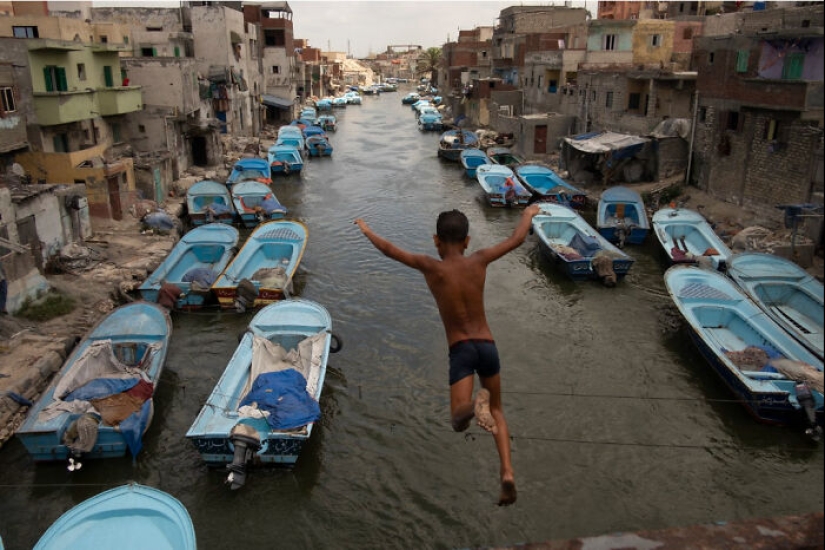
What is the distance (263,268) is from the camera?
1766cm

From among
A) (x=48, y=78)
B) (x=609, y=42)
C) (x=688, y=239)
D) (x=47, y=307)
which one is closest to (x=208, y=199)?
(x=48, y=78)

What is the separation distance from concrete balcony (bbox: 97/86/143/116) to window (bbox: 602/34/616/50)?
79.4ft

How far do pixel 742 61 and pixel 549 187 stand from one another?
9765 mm

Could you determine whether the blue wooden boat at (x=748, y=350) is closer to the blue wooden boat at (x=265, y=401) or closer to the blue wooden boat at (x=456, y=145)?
the blue wooden boat at (x=265, y=401)

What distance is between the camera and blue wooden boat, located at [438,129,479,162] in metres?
37.9

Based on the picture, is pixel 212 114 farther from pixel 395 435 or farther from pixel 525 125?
pixel 395 435

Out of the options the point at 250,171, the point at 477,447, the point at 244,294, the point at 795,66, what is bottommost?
the point at 477,447

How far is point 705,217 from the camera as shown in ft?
64.8

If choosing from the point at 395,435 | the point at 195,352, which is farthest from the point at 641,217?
the point at 195,352

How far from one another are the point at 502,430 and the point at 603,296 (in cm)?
1426

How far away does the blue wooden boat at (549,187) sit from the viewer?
2512 cm

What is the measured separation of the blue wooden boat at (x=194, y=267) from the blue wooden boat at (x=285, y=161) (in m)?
14.7

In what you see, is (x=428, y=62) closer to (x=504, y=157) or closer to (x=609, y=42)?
(x=609, y=42)

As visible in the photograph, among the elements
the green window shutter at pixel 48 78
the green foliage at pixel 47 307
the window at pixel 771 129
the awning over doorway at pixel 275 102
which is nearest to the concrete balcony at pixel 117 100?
the green window shutter at pixel 48 78
